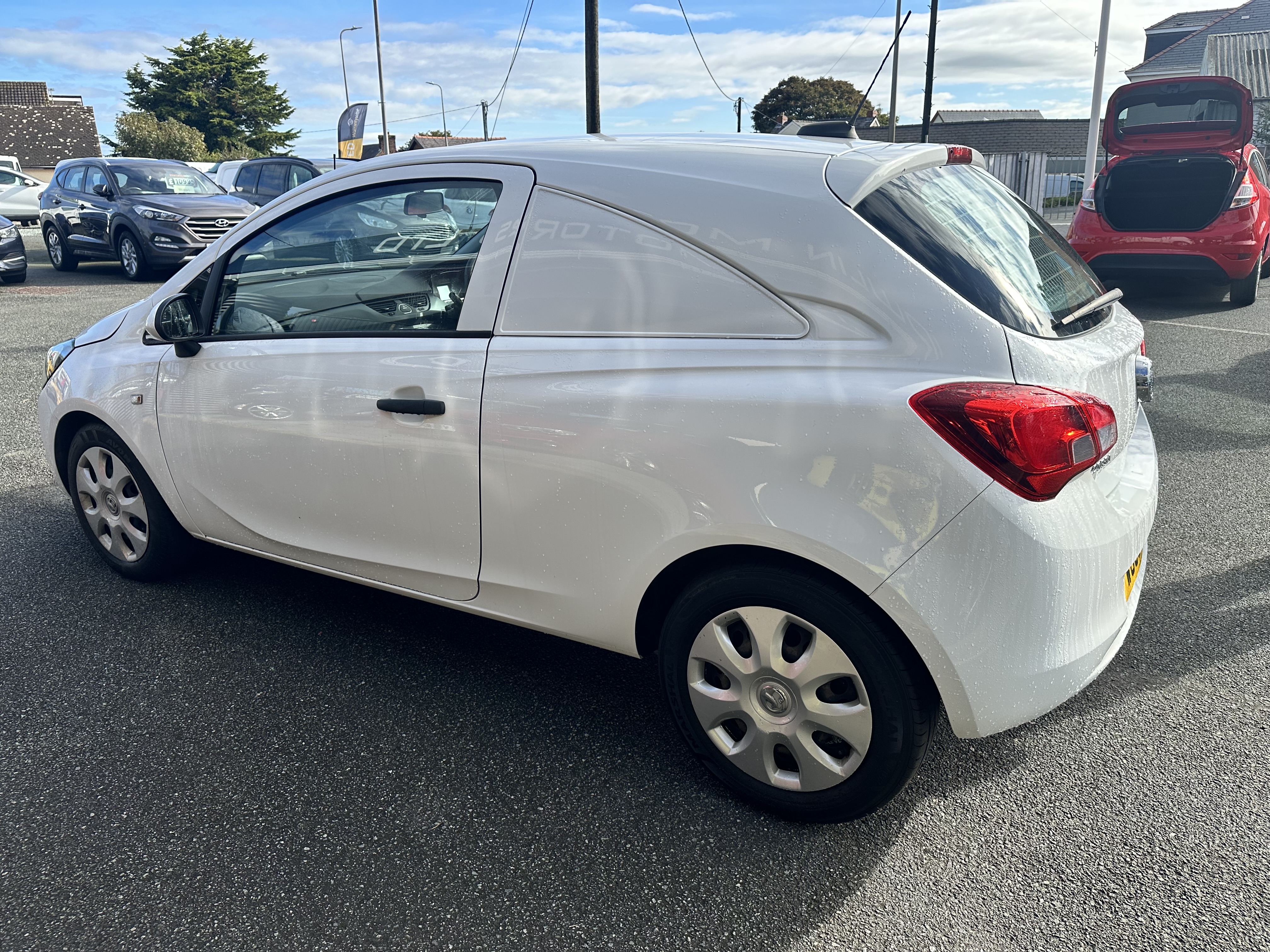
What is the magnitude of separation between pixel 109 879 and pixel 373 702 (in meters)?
0.90

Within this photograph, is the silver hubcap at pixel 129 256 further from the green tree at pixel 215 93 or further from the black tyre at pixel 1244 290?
the green tree at pixel 215 93

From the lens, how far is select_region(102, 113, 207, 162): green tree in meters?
44.5

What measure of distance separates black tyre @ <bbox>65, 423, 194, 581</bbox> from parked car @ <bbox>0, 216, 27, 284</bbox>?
1203 cm

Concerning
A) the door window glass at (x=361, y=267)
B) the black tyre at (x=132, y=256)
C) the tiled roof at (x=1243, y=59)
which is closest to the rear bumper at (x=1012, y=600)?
the door window glass at (x=361, y=267)

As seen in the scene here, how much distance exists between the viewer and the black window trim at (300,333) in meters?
2.69

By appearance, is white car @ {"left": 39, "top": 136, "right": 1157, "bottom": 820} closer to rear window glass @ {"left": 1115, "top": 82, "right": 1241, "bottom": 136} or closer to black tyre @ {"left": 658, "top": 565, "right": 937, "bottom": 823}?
black tyre @ {"left": 658, "top": 565, "right": 937, "bottom": 823}

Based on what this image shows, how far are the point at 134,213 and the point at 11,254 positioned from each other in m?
1.81

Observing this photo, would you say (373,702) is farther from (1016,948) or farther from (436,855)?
→ (1016,948)

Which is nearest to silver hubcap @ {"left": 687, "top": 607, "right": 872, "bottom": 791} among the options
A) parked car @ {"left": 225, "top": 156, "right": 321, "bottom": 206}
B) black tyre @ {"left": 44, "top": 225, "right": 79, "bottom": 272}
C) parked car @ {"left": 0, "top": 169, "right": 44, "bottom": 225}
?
black tyre @ {"left": 44, "top": 225, "right": 79, "bottom": 272}

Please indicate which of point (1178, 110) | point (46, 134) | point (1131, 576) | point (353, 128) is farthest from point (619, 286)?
point (46, 134)

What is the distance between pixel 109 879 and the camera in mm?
2250

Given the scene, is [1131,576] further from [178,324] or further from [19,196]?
[19,196]

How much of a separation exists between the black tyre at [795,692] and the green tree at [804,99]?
6983 cm

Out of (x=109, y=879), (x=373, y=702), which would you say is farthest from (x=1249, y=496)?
(x=109, y=879)
